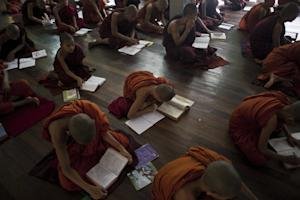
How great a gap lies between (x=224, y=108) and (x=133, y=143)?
1.27 m

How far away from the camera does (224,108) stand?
12.0 feet

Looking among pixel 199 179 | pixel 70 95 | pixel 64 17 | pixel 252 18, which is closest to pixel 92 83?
pixel 70 95

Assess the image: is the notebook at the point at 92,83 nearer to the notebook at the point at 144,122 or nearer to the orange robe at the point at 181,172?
the notebook at the point at 144,122

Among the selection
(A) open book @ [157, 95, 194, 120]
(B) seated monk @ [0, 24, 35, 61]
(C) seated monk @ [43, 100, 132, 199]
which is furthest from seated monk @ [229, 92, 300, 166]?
(B) seated monk @ [0, 24, 35, 61]

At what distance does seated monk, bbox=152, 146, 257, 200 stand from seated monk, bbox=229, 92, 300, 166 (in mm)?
711

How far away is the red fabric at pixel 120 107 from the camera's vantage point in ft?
11.7

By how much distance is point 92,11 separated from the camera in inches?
258

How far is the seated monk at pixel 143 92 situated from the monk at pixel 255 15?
2948 mm

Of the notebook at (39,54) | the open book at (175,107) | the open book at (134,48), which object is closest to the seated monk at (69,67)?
the open book at (134,48)

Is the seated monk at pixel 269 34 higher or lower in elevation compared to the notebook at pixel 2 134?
higher

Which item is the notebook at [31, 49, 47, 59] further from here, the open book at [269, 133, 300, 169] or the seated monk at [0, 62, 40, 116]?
the open book at [269, 133, 300, 169]

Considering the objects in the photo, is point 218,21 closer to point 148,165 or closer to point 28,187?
point 148,165

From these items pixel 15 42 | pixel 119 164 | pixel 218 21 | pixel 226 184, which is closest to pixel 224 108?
pixel 119 164

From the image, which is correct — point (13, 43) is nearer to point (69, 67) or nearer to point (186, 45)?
point (69, 67)
